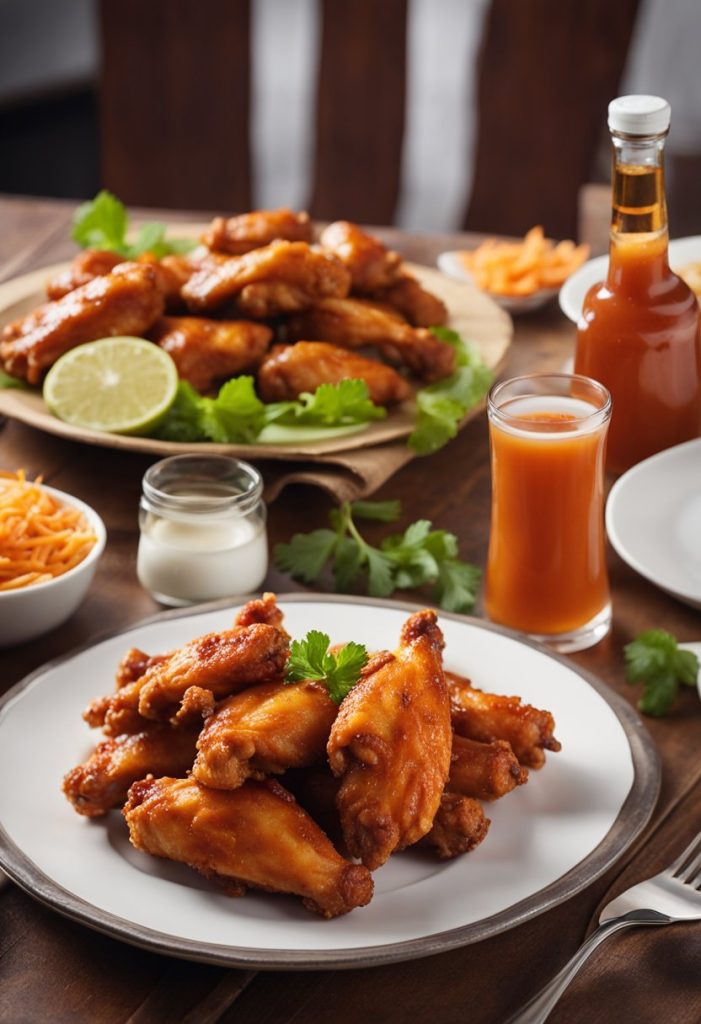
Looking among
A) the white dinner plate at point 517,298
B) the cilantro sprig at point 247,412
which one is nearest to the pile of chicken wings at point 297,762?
the cilantro sprig at point 247,412

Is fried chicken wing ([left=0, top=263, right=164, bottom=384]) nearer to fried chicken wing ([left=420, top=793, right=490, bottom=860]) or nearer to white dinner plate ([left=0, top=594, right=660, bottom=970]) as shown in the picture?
white dinner plate ([left=0, top=594, right=660, bottom=970])

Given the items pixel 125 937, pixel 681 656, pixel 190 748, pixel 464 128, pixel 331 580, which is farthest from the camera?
pixel 464 128

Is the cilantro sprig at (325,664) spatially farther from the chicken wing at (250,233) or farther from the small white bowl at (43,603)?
the chicken wing at (250,233)

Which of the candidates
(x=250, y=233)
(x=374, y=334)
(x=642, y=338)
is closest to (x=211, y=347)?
(x=374, y=334)

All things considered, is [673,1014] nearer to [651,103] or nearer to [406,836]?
[406,836]

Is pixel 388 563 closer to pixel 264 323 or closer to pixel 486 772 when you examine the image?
pixel 486 772

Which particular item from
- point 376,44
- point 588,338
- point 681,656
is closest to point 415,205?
point 376,44
